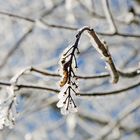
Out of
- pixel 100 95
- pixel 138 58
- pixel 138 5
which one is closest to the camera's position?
pixel 100 95

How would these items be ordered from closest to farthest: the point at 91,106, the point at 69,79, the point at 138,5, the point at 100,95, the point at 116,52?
the point at 69,79, the point at 100,95, the point at 138,5, the point at 116,52, the point at 91,106

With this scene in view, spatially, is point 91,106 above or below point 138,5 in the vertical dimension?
above

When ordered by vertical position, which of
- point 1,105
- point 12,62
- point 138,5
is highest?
point 12,62

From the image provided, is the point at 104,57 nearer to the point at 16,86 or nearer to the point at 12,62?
the point at 16,86

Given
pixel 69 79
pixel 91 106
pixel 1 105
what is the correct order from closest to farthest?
pixel 69 79
pixel 1 105
pixel 91 106

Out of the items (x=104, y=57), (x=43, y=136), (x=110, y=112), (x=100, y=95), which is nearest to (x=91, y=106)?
(x=110, y=112)

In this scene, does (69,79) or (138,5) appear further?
(138,5)

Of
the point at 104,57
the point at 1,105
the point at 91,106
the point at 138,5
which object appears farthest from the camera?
the point at 91,106

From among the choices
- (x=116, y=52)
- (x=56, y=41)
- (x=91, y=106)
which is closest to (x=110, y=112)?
(x=91, y=106)

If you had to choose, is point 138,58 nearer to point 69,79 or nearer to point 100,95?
point 100,95
